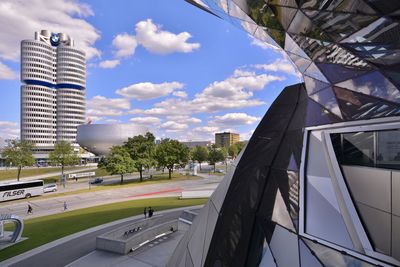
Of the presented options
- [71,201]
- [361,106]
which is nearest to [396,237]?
[361,106]

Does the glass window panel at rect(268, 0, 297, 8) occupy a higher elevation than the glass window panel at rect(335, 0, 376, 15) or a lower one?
higher

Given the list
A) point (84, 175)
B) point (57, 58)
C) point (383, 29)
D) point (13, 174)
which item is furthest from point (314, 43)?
point (57, 58)

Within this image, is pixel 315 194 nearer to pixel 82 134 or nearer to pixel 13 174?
pixel 13 174

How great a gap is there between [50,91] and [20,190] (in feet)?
433

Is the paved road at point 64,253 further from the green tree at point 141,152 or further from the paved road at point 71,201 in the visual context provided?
the green tree at point 141,152

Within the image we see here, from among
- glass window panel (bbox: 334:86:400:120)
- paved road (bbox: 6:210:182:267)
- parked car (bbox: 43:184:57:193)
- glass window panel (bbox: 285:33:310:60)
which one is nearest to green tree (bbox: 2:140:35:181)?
parked car (bbox: 43:184:57:193)

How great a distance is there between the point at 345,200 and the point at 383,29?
123 inches

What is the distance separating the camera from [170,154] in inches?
2633

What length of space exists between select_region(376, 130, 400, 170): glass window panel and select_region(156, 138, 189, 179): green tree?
61.5 metres

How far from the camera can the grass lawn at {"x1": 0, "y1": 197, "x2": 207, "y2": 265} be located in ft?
71.8

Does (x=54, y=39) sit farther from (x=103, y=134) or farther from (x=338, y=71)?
(x=338, y=71)

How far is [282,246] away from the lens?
6.62 m

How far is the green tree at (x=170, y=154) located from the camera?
217 ft

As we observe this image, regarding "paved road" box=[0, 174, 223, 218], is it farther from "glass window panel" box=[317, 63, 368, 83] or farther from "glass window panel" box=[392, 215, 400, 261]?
"glass window panel" box=[392, 215, 400, 261]
